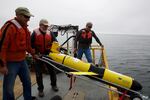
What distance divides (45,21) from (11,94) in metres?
1.80

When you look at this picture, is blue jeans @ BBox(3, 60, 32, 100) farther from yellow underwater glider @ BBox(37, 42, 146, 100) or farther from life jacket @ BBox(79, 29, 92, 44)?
life jacket @ BBox(79, 29, 92, 44)

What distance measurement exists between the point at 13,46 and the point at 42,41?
142 centimetres

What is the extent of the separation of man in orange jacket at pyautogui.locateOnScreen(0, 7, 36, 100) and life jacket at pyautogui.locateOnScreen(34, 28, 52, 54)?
1.00m

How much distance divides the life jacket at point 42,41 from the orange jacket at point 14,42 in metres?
1.03

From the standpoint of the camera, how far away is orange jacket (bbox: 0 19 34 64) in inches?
160

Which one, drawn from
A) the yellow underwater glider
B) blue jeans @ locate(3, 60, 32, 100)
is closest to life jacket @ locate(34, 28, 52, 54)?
the yellow underwater glider

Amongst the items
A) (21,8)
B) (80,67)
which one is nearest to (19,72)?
(21,8)

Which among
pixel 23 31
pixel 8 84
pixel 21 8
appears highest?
pixel 21 8

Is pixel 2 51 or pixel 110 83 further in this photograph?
pixel 110 83

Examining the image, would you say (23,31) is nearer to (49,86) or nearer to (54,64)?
(54,64)

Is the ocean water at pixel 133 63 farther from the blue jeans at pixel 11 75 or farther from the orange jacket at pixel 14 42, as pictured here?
the orange jacket at pixel 14 42

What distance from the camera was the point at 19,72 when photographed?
181 inches

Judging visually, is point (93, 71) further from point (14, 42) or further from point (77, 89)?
point (14, 42)

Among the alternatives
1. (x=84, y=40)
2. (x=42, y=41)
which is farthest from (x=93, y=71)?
(x=84, y=40)
